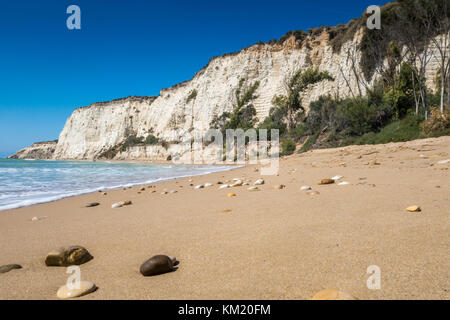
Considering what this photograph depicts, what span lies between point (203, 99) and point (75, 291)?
36.1 m

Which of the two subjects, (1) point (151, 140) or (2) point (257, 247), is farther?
(1) point (151, 140)

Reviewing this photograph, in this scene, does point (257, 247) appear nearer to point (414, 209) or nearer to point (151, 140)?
point (414, 209)

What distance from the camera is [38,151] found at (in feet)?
221

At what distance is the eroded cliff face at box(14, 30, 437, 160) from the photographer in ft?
81.2

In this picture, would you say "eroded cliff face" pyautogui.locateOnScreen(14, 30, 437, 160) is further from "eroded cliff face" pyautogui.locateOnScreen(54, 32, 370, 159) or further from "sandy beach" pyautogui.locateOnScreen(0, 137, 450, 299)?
"sandy beach" pyautogui.locateOnScreen(0, 137, 450, 299)

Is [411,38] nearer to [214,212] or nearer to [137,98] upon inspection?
[214,212]

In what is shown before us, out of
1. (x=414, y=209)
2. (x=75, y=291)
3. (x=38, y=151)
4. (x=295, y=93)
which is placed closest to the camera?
(x=75, y=291)

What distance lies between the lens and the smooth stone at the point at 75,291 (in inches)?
47.3

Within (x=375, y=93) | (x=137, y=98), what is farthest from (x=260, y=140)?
(x=137, y=98)

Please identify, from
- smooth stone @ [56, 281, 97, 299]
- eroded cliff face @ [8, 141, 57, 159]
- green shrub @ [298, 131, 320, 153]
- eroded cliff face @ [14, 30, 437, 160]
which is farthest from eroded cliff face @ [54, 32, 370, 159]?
smooth stone @ [56, 281, 97, 299]

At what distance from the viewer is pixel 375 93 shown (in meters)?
17.2

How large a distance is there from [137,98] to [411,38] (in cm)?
4213

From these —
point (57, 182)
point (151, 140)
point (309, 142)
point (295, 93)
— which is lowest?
point (57, 182)

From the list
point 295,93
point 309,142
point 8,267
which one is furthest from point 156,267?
point 295,93
